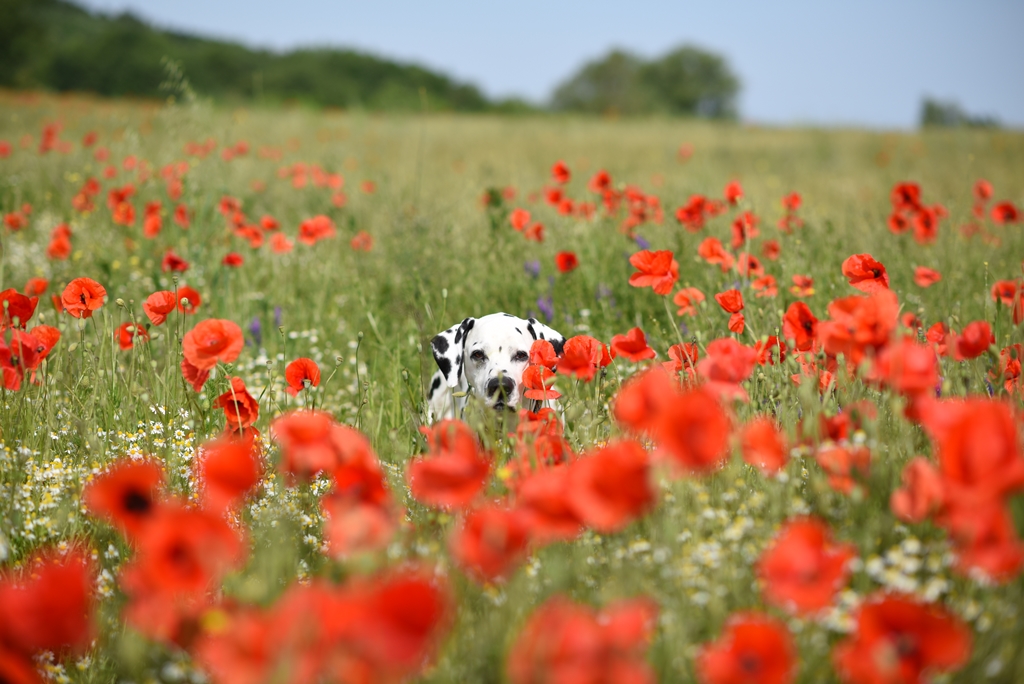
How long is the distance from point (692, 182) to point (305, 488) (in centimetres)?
719

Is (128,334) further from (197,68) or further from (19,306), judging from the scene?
(197,68)

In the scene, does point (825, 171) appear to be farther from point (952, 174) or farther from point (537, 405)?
point (537, 405)

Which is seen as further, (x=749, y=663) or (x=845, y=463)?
(x=845, y=463)

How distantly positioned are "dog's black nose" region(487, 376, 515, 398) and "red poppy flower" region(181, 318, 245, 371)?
3.50ft

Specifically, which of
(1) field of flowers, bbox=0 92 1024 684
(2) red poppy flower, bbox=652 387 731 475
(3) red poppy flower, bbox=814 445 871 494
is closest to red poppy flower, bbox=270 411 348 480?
(1) field of flowers, bbox=0 92 1024 684

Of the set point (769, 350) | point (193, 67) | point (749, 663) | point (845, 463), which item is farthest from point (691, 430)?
point (193, 67)

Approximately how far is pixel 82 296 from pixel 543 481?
6.57 feet

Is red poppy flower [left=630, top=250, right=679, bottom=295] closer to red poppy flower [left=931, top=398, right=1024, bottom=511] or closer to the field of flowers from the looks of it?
the field of flowers

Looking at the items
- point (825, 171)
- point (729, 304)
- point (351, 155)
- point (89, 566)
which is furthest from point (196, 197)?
point (825, 171)

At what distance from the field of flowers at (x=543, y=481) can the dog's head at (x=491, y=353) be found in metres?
0.24

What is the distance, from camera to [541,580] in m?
1.81

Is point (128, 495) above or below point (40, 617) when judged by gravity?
above

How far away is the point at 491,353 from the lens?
3002mm

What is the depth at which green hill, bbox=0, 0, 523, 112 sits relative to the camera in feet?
88.6
